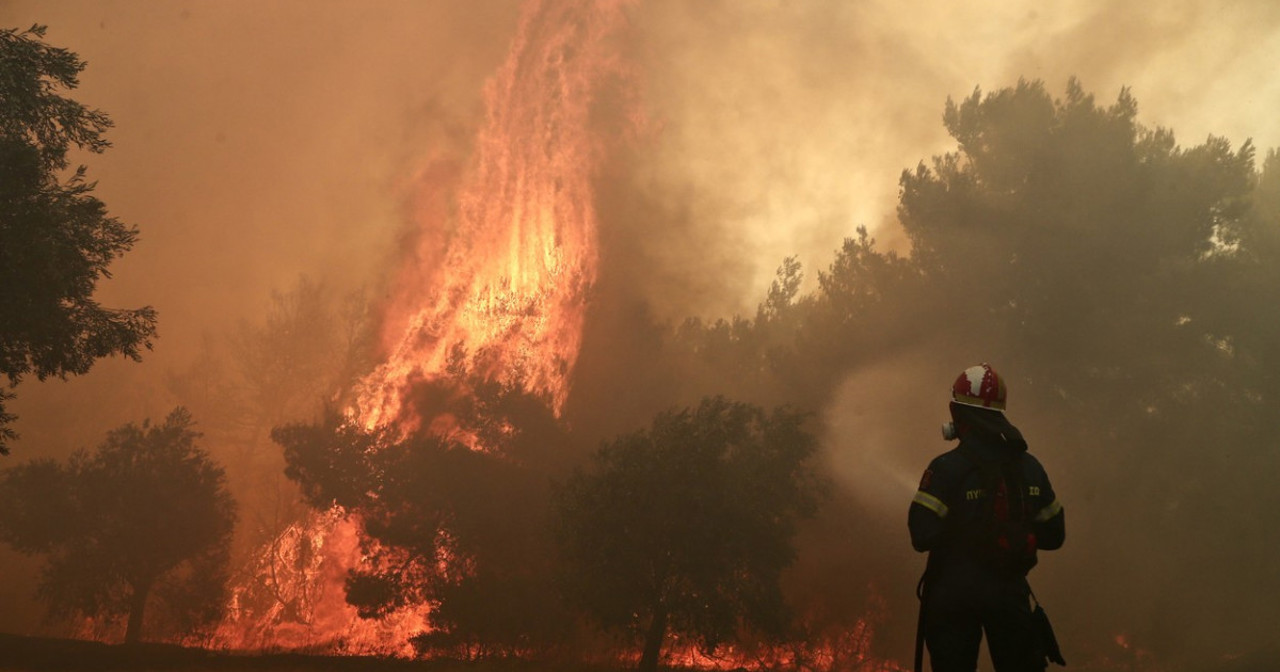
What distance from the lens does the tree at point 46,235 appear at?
690 inches

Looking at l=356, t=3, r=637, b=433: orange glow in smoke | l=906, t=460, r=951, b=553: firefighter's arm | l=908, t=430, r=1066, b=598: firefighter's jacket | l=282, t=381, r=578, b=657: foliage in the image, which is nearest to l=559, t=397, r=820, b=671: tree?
l=282, t=381, r=578, b=657: foliage

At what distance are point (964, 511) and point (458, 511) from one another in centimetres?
3787

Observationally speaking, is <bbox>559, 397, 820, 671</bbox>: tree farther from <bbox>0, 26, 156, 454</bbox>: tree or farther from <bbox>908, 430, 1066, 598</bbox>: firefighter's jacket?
<bbox>908, 430, 1066, 598</bbox>: firefighter's jacket

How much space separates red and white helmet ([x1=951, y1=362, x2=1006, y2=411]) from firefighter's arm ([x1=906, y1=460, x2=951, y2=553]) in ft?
2.37

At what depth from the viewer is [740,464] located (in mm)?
35000

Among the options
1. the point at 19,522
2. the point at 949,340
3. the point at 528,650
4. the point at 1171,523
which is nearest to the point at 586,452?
the point at 528,650

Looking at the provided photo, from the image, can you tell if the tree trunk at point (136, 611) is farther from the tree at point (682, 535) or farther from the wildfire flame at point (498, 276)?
the tree at point (682, 535)

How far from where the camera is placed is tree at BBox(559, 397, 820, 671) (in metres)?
32.0

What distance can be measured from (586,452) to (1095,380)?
91.7 ft

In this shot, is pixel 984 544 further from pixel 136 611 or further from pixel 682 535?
pixel 136 611

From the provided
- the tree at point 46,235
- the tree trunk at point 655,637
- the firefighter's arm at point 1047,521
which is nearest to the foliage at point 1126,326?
the tree trunk at point 655,637

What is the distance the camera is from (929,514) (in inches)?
290

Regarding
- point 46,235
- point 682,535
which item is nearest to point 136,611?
point 682,535

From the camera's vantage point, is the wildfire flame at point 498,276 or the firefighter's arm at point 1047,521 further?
the wildfire flame at point 498,276
